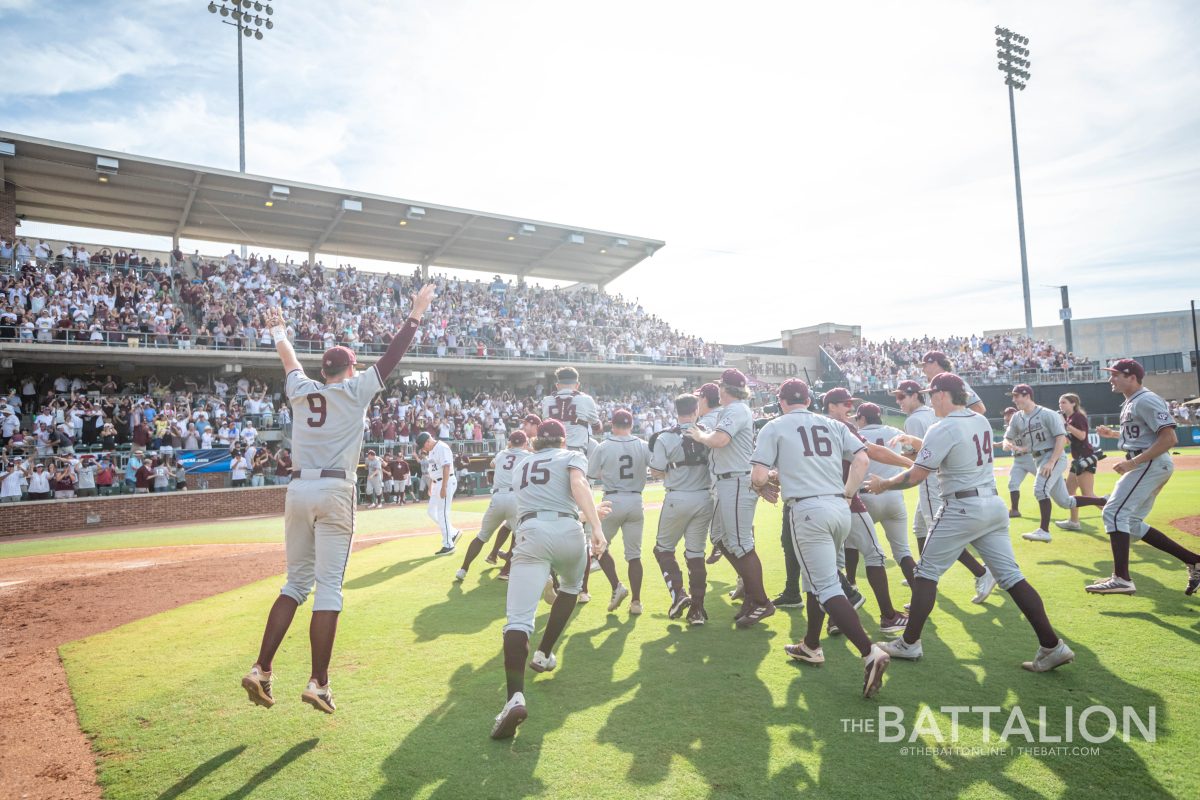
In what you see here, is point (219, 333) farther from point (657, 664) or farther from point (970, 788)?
A: point (970, 788)

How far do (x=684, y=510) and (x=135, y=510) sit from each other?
60.1ft

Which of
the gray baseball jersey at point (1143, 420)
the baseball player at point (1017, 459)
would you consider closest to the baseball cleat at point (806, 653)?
the gray baseball jersey at point (1143, 420)

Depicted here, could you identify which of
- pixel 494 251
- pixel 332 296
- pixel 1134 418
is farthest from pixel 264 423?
pixel 1134 418

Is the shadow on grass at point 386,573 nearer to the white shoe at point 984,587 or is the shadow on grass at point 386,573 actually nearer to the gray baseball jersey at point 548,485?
the gray baseball jersey at point 548,485

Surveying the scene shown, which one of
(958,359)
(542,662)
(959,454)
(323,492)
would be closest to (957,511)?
(959,454)

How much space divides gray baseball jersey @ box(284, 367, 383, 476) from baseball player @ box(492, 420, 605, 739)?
1.26 meters

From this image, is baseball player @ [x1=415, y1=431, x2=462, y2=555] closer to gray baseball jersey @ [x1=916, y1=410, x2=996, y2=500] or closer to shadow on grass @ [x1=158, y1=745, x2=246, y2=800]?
shadow on grass @ [x1=158, y1=745, x2=246, y2=800]

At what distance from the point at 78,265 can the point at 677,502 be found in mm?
26097

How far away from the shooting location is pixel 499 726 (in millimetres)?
4047

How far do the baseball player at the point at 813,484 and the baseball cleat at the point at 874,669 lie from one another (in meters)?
0.46

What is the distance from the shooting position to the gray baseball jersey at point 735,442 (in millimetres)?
6324

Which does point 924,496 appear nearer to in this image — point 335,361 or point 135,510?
point 335,361

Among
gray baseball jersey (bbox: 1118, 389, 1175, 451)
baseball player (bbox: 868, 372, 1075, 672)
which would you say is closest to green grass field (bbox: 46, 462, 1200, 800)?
baseball player (bbox: 868, 372, 1075, 672)

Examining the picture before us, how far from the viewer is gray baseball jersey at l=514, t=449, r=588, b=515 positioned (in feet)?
15.5
